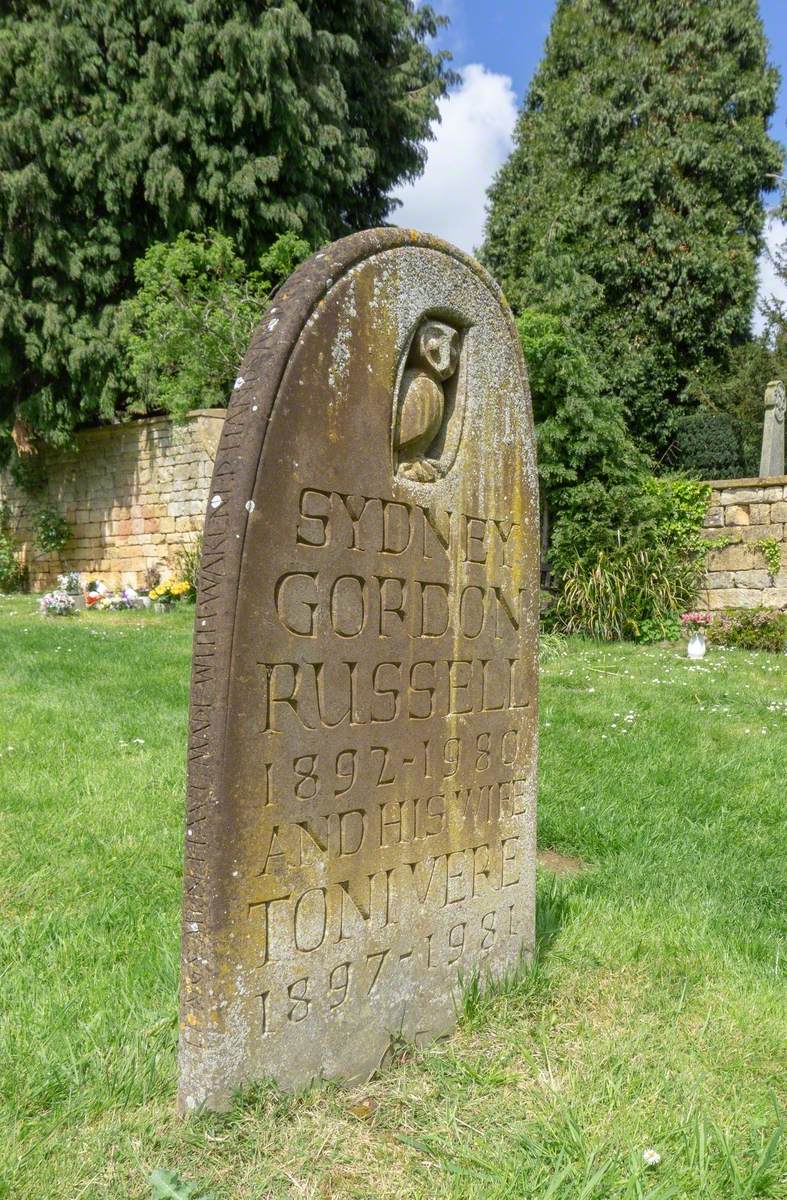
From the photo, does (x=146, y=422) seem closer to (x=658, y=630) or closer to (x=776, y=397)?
(x=658, y=630)

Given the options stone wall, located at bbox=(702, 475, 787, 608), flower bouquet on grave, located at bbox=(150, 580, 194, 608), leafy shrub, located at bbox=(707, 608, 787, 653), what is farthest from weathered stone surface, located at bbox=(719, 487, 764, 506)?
flower bouquet on grave, located at bbox=(150, 580, 194, 608)

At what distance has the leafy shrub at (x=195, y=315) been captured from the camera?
11.2 metres

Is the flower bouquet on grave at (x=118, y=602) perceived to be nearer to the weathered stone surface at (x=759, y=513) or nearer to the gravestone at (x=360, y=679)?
the weathered stone surface at (x=759, y=513)

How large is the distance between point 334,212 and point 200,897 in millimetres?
15194

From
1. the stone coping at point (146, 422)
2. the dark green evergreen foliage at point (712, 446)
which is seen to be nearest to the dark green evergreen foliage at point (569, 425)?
the stone coping at point (146, 422)

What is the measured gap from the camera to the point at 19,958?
7.61 ft

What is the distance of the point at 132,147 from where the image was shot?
42.5ft

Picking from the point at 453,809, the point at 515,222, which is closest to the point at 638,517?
the point at 453,809

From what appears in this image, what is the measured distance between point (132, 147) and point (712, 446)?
11182 mm

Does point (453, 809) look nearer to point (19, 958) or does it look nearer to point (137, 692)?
point (19, 958)

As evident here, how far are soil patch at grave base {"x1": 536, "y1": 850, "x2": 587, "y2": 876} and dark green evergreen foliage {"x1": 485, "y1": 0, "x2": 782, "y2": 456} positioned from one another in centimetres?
1565

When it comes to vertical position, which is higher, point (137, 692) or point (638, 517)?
point (638, 517)

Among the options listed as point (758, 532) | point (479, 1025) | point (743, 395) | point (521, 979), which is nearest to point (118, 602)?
point (758, 532)

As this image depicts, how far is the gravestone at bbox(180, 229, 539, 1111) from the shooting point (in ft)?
5.58
